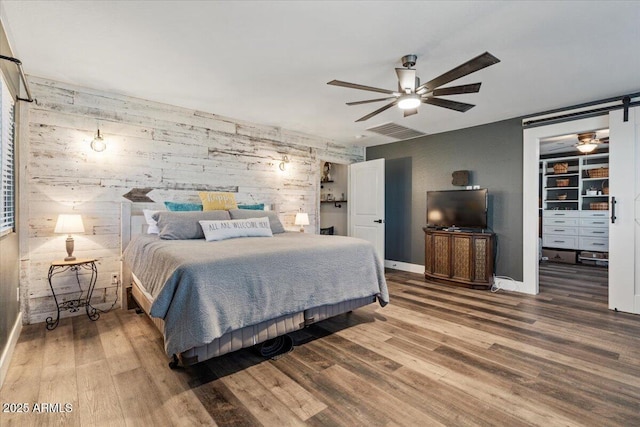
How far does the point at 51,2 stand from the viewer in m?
1.98

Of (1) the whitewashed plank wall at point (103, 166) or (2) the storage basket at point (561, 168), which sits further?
(2) the storage basket at point (561, 168)

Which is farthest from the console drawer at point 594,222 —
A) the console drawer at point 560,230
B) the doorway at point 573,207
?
the console drawer at point 560,230

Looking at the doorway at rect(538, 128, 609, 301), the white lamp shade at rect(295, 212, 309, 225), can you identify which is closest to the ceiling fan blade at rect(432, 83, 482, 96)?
the white lamp shade at rect(295, 212, 309, 225)

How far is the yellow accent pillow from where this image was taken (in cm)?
394

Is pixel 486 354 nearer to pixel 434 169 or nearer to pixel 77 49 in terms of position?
pixel 434 169

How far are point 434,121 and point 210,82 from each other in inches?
127

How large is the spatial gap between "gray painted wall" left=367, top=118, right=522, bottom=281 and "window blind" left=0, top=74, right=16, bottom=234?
5.27 metres

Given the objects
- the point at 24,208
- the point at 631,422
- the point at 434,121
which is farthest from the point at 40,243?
the point at 434,121

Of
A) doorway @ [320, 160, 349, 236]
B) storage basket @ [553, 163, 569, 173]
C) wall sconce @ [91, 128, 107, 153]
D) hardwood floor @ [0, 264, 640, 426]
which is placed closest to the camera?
hardwood floor @ [0, 264, 640, 426]

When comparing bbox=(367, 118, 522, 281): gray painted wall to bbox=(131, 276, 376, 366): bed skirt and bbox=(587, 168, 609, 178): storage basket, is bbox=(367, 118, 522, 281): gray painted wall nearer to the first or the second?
bbox=(131, 276, 376, 366): bed skirt

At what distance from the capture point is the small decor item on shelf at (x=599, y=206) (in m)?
6.16

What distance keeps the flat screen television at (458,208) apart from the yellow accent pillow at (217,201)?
3.19 metres

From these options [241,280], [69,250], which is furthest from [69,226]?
[241,280]

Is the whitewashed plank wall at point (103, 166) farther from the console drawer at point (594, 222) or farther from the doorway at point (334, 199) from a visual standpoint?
the console drawer at point (594, 222)
